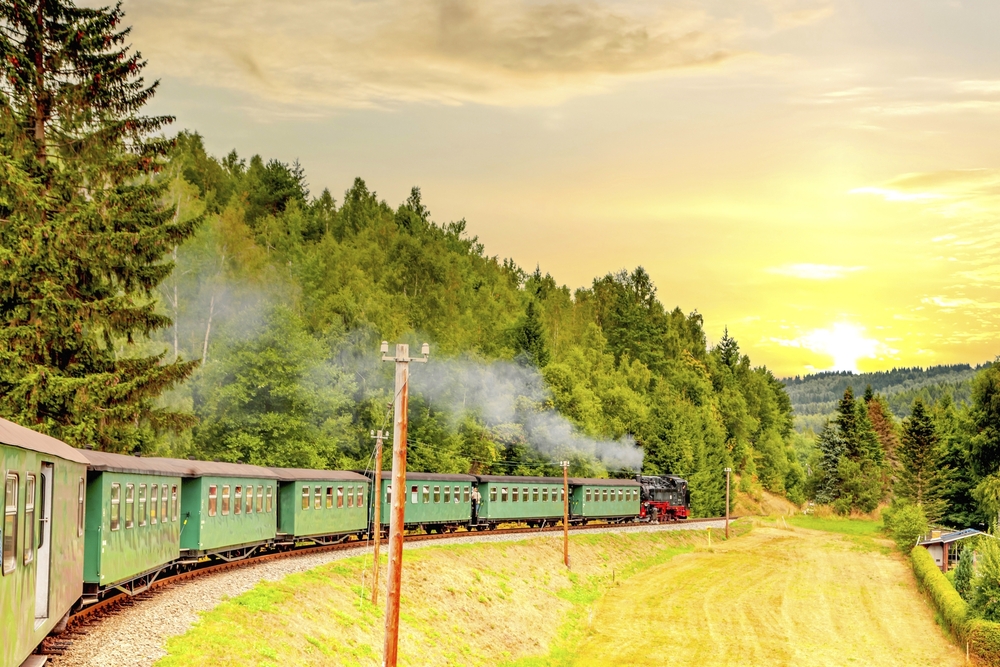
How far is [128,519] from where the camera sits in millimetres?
21094

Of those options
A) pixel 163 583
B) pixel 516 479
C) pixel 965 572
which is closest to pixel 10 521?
pixel 163 583

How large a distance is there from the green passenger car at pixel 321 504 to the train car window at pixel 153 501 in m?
11.1

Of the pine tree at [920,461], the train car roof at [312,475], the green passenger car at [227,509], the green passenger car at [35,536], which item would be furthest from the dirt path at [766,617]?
the pine tree at [920,461]

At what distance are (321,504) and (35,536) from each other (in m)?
25.1

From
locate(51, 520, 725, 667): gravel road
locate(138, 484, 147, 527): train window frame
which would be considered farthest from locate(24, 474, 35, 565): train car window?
locate(138, 484, 147, 527): train window frame

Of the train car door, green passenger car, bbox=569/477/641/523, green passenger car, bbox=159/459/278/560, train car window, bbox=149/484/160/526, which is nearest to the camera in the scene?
the train car door

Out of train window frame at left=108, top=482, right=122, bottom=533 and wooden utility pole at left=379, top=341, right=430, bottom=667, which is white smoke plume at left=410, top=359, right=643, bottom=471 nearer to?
wooden utility pole at left=379, top=341, right=430, bottom=667

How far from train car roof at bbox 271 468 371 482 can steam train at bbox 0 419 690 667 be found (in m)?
0.07

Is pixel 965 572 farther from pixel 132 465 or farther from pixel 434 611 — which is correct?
pixel 132 465

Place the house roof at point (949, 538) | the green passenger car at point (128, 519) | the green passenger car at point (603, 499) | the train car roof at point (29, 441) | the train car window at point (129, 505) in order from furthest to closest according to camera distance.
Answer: the green passenger car at point (603, 499)
the house roof at point (949, 538)
the train car window at point (129, 505)
the green passenger car at point (128, 519)
the train car roof at point (29, 441)

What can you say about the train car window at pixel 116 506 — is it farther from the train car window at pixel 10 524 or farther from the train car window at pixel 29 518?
the train car window at pixel 10 524

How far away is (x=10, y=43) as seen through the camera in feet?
104

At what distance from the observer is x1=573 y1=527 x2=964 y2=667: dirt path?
3625 centimetres

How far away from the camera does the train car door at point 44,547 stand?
45.1 feet
